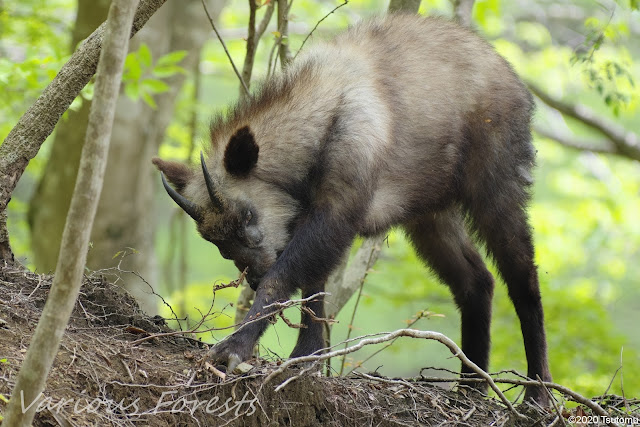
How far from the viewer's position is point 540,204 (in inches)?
564

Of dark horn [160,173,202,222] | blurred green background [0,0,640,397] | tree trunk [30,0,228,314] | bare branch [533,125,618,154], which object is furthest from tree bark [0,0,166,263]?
bare branch [533,125,618,154]

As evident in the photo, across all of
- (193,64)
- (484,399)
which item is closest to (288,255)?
(484,399)

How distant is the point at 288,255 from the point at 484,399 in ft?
5.42

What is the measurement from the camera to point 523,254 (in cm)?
570

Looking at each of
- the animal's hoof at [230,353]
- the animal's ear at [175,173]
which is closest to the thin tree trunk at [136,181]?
the animal's ear at [175,173]

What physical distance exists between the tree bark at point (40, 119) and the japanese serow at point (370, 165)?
34.3 inches

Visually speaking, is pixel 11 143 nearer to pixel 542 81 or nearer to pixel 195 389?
pixel 195 389

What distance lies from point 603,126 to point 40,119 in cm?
1077

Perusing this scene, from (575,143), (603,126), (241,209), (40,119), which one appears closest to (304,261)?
(241,209)

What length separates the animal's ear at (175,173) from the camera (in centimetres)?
531

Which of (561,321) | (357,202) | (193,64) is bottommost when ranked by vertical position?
(561,321)

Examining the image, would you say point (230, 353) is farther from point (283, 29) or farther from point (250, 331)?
point (283, 29)

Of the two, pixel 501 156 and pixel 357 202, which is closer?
pixel 357 202

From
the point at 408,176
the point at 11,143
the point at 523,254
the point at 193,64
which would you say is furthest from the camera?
the point at 193,64
